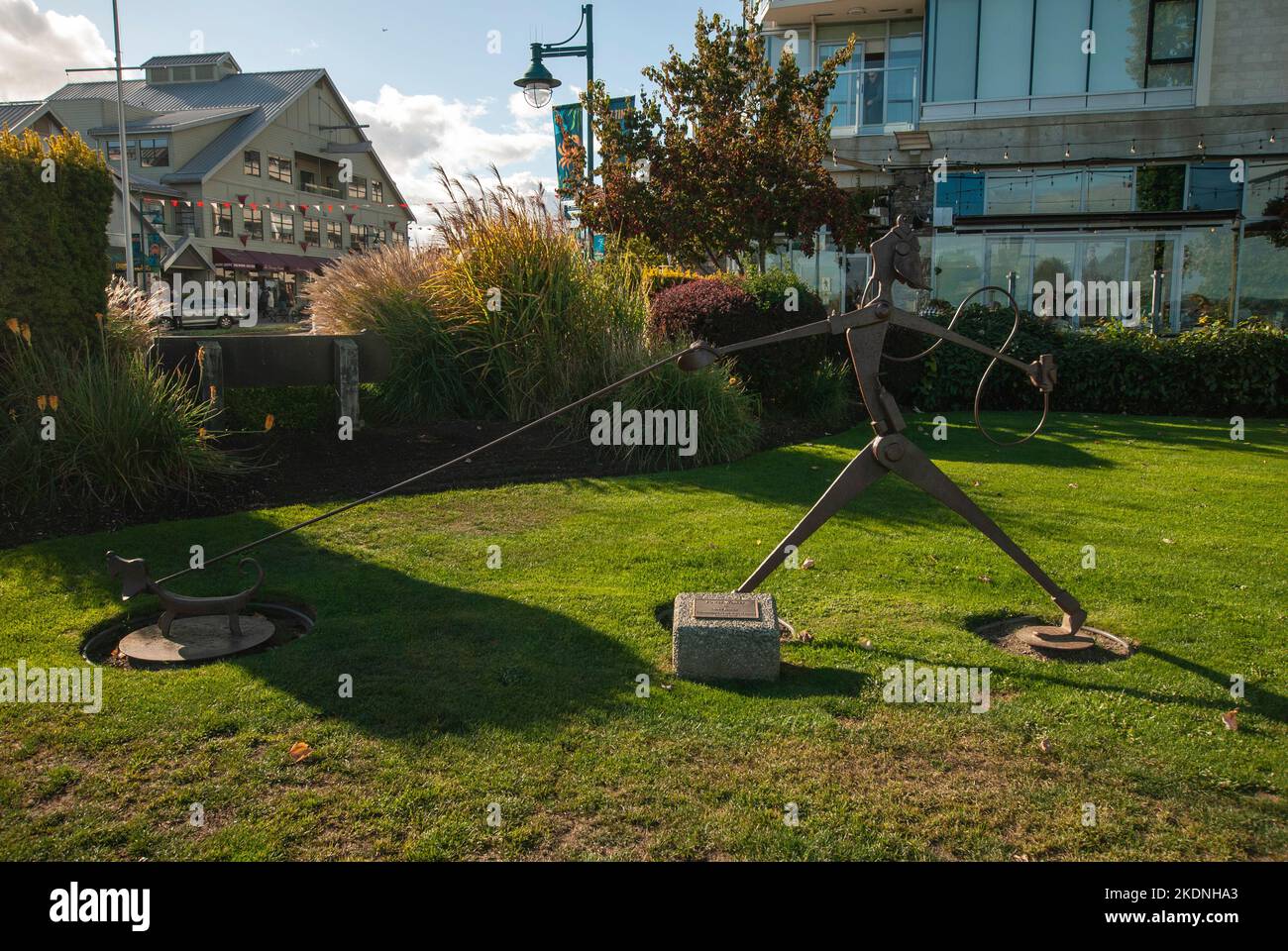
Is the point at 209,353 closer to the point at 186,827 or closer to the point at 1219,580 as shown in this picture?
the point at 186,827

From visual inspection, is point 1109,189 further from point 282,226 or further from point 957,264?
point 282,226

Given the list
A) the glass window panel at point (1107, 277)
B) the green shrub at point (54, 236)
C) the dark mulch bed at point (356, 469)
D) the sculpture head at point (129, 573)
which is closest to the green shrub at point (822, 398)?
the dark mulch bed at point (356, 469)

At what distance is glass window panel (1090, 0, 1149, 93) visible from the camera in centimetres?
2364

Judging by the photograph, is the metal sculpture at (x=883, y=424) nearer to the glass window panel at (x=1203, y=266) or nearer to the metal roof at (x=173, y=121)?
the glass window panel at (x=1203, y=266)

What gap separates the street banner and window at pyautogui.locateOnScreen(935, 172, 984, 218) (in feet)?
36.6

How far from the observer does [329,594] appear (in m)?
5.77

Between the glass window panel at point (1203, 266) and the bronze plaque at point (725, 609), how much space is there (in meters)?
21.3

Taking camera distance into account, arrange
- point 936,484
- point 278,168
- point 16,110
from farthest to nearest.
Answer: point 278,168, point 16,110, point 936,484

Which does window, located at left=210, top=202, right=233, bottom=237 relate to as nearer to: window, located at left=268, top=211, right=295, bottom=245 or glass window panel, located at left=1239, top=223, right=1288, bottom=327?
window, located at left=268, top=211, right=295, bottom=245

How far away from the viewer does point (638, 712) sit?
168 inches

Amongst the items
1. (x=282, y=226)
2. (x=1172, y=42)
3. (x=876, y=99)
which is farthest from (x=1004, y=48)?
(x=282, y=226)

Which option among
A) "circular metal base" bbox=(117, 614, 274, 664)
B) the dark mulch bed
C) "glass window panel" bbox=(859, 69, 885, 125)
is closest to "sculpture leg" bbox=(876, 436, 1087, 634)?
"circular metal base" bbox=(117, 614, 274, 664)

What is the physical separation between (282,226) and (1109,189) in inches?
1834
